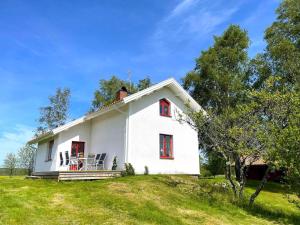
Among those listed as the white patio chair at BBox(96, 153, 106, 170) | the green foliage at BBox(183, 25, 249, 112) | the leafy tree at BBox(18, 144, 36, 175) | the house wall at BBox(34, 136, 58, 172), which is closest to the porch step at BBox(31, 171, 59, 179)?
the house wall at BBox(34, 136, 58, 172)

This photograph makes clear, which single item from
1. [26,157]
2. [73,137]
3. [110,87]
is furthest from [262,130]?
[26,157]

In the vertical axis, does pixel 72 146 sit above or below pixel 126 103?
below

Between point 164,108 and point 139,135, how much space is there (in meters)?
3.00

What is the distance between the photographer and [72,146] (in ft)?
70.7

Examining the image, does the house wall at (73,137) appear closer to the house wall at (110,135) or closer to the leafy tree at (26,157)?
the house wall at (110,135)

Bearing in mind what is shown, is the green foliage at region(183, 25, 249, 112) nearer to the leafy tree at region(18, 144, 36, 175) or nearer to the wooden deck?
the wooden deck

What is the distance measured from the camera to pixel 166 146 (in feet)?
65.2

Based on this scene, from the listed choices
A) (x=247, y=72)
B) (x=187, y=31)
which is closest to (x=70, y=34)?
(x=187, y=31)

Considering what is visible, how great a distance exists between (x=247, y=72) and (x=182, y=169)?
41.0 ft

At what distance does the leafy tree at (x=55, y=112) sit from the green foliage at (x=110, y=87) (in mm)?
4336

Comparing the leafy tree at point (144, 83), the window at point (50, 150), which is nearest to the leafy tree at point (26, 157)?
the leafy tree at point (144, 83)

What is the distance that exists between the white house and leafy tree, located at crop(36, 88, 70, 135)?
23.3 m

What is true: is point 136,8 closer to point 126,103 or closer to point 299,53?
point 126,103

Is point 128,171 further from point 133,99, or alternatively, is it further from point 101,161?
point 133,99
